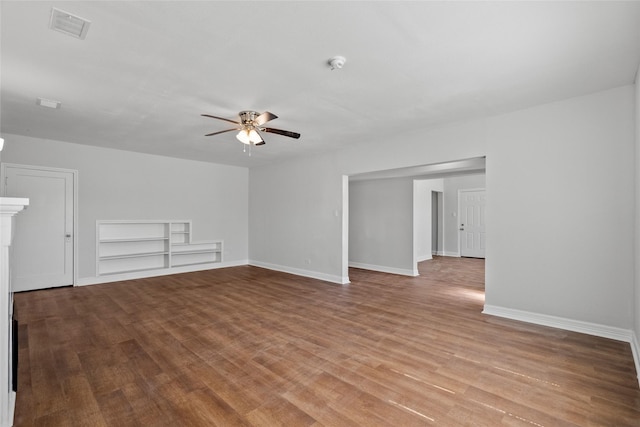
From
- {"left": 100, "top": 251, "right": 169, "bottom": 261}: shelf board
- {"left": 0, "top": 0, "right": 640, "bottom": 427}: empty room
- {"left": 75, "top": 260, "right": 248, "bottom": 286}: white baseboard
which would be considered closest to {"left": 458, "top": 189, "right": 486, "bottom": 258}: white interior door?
{"left": 0, "top": 0, "right": 640, "bottom": 427}: empty room

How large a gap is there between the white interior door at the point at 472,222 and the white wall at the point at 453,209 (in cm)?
13

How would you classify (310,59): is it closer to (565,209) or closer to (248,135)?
(248,135)

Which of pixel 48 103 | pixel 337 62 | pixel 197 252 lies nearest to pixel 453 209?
pixel 197 252

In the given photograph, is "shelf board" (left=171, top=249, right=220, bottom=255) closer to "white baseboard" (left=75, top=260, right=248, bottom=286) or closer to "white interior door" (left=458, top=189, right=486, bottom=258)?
"white baseboard" (left=75, top=260, right=248, bottom=286)

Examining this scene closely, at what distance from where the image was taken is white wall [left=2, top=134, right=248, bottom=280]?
18.2 ft

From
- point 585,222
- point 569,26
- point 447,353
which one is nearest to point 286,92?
point 569,26

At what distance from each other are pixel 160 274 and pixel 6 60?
4892 mm

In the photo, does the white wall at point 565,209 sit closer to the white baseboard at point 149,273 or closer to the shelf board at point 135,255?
the white baseboard at point 149,273

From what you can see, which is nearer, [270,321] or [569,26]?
[569,26]

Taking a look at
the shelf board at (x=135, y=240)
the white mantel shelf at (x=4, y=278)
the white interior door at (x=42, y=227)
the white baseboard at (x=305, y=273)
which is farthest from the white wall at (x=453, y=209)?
the white mantel shelf at (x=4, y=278)

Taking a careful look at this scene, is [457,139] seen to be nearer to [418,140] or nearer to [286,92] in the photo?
[418,140]

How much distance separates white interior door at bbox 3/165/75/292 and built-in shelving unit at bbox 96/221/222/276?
0.50 meters

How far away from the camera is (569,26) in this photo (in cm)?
213

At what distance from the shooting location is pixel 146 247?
261 inches
